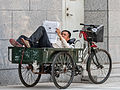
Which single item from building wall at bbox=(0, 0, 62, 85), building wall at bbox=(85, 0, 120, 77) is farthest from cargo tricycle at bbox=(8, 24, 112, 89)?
building wall at bbox=(85, 0, 120, 77)

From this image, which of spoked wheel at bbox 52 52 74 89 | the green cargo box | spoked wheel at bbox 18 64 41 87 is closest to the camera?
the green cargo box

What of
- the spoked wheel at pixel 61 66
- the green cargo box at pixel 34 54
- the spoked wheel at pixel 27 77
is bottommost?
the spoked wheel at pixel 27 77

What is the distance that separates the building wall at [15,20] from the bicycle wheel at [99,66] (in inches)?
52.2

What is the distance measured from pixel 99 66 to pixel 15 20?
7.69 feet

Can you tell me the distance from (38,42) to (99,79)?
2.25 meters

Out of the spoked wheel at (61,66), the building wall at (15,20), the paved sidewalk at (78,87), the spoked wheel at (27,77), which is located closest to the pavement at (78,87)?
the paved sidewalk at (78,87)

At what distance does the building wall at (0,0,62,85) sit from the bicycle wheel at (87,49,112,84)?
1.33 m

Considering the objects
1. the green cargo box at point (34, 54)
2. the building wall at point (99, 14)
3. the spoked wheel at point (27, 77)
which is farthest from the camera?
the building wall at point (99, 14)

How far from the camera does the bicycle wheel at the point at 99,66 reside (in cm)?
1068

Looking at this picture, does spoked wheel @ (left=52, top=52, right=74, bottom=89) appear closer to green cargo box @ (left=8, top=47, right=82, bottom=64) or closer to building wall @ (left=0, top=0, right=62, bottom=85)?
green cargo box @ (left=8, top=47, right=82, bottom=64)

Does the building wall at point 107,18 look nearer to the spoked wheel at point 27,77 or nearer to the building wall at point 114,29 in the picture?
the building wall at point 114,29

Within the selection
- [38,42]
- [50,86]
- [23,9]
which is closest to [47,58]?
[38,42]

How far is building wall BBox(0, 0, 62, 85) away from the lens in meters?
10.6

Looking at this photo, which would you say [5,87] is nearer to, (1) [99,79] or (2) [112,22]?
(1) [99,79]
